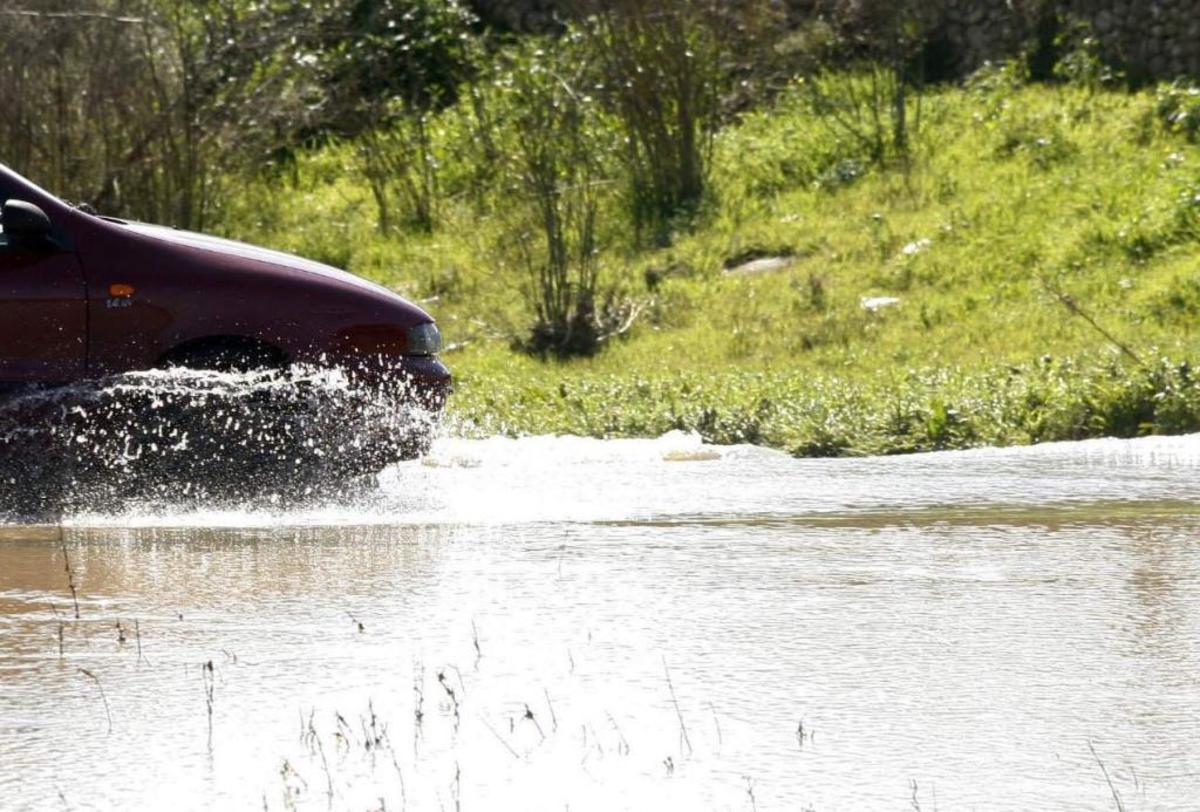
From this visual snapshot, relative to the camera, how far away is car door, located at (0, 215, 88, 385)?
9.00m

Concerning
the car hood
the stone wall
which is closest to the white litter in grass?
the stone wall

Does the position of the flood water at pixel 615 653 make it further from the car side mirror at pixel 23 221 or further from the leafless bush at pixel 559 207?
the leafless bush at pixel 559 207

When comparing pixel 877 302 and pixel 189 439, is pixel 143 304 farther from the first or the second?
pixel 877 302

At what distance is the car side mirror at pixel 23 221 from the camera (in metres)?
8.82

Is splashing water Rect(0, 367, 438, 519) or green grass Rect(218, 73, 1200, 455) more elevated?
green grass Rect(218, 73, 1200, 455)

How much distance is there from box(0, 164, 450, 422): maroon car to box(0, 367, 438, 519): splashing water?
3.8 inches

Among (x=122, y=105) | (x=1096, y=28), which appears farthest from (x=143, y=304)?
(x=1096, y=28)

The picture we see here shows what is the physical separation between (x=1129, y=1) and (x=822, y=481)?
34.3 feet

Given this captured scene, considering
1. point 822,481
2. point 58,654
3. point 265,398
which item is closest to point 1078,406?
point 822,481

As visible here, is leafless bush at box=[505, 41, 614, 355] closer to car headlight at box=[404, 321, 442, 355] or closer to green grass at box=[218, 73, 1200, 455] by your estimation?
green grass at box=[218, 73, 1200, 455]

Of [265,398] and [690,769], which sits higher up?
[265,398]

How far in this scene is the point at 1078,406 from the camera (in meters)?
11.5

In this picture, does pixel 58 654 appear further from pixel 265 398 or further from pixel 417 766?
pixel 265 398

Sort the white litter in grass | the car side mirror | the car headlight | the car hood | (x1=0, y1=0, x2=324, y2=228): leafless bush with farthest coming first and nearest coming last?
1. (x1=0, y1=0, x2=324, y2=228): leafless bush
2. the white litter in grass
3. the car headlight
4. the car hood
5. the car side mirror
